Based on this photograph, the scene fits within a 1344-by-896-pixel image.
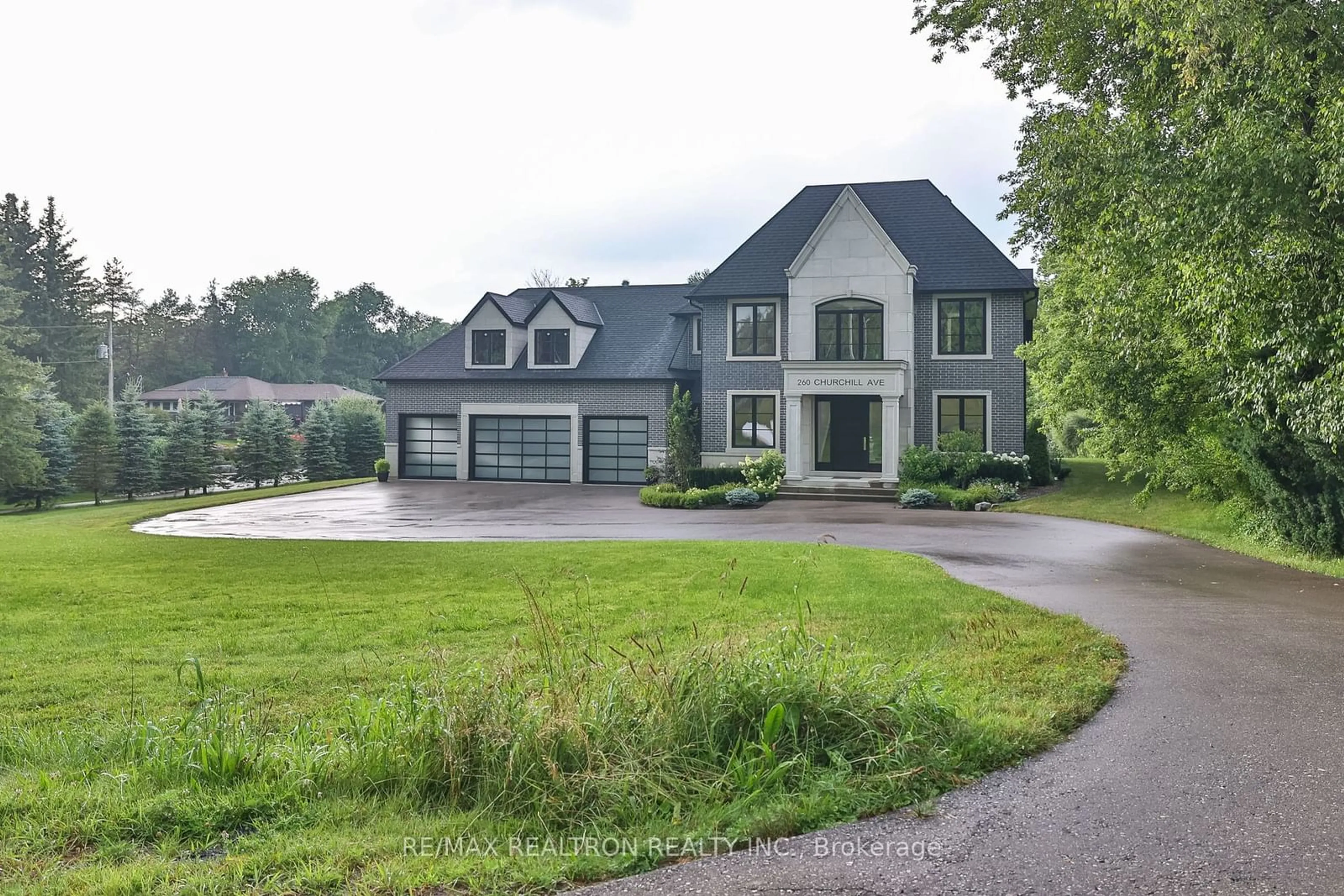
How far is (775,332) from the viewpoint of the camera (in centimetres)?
2886

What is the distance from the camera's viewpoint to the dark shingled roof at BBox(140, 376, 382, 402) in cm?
6919

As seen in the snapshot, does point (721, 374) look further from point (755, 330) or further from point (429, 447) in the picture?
point (429, 447)

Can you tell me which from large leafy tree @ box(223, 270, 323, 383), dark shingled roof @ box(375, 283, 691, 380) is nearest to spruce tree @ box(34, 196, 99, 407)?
large leafy tree @ box(223, 270, 323, 383)

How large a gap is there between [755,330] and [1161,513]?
12.6m

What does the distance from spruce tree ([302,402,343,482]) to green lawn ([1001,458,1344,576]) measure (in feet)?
85.9

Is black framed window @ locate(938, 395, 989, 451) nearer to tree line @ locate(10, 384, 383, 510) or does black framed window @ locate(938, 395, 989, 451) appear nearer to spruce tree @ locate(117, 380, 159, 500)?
tree line @ locate(10, 384, 383, 510)

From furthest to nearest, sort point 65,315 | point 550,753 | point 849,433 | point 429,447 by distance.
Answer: point 65,315
point 429,447
point 849,433
point 550,753

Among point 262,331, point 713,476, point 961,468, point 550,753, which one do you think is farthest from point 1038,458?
point 262,331

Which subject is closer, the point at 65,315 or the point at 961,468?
the point at 961,468

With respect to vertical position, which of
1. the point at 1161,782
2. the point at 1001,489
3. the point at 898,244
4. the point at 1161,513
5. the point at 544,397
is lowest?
the point at 1161,782

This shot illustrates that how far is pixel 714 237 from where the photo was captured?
52.8 m

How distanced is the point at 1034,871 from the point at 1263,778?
6.07ft

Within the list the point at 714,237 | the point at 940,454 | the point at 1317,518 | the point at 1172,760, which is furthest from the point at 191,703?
the point at 714,237

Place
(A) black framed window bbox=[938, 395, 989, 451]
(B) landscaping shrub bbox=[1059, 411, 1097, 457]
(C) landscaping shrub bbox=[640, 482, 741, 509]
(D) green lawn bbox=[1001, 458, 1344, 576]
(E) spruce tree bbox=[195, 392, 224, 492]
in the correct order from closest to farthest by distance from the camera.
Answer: (D) green lawn bbox=[1001, 458, 1344, 576] → (C) landscaping shrub bbox=[640, 482, 741, 509] → (A) black framed window bbox=[938, 395, 989, 451] → (B) landscaping shrub bbox=[1059, 411, 1097, 457] → (E) spruce tree bbox=[195, 392, 224, 492]
